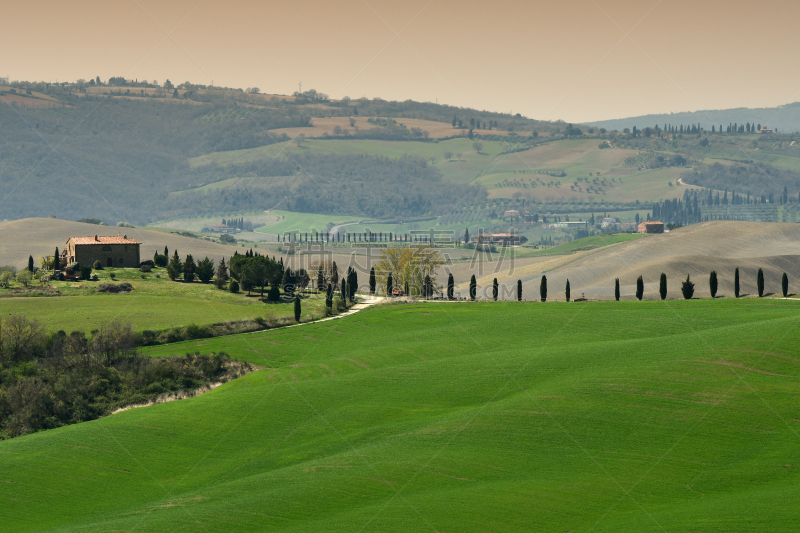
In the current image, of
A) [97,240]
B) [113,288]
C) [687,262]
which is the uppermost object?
[97,240]

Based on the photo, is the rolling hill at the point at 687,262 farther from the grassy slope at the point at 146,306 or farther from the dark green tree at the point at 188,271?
the dark green tree at the point at 188,271

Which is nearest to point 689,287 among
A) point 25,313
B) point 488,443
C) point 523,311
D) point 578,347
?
point 523,311

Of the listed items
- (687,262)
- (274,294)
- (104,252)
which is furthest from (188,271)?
(687,262)

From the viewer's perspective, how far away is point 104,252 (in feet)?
426

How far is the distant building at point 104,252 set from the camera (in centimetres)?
12731

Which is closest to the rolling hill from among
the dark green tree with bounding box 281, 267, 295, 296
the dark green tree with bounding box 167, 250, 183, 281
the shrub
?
the dark green tree with bounding box 281, 267, 295, 296

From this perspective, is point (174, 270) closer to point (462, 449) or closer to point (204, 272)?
point (204, 272)

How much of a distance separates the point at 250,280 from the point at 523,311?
141 ft

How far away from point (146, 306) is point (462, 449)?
65487 millimetres

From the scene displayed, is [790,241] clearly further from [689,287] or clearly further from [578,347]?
[578,347]

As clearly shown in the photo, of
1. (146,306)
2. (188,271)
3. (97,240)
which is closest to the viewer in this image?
(146,306)

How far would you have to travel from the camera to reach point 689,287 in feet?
336

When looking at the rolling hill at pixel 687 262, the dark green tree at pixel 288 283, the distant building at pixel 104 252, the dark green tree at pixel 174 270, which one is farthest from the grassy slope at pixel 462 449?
the distant building at pixel 104 252

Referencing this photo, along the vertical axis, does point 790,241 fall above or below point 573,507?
above
